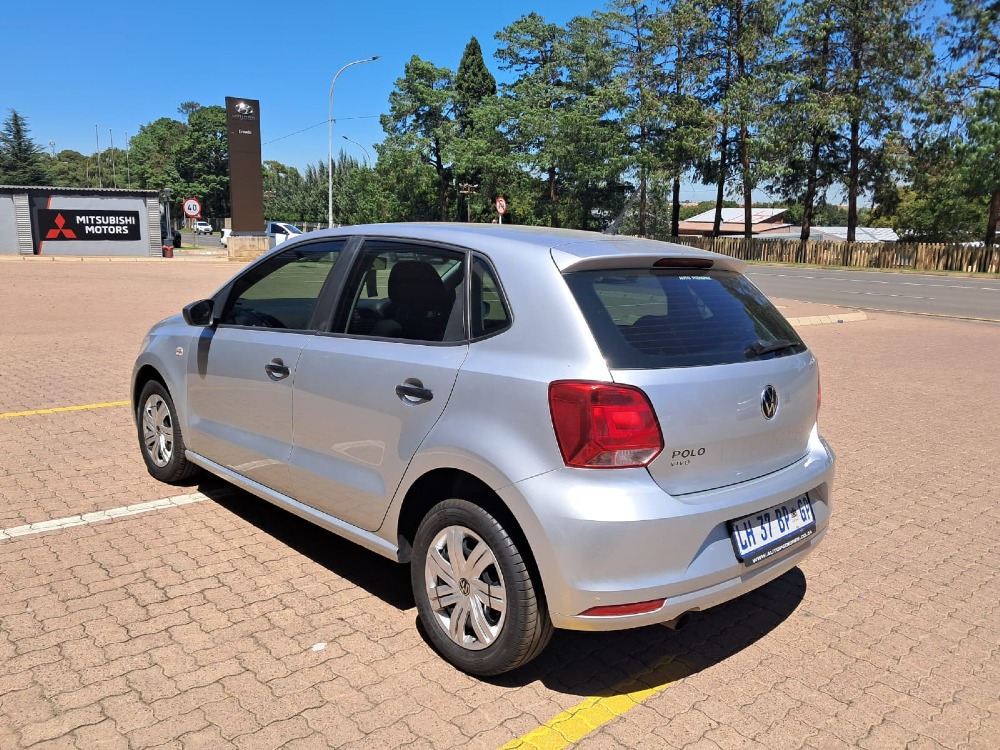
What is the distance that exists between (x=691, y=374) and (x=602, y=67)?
51824 millimetres

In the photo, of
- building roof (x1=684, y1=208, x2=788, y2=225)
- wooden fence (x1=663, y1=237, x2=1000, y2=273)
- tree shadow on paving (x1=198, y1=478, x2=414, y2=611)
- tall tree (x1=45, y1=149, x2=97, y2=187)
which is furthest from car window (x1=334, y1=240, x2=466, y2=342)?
tall tree (x1=45, y1=149, x2=97, y2=187)

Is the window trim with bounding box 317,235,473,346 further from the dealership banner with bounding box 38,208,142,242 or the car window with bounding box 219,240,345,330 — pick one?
the dealership banner with bounding box 38,208,142,242

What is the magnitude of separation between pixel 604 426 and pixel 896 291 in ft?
81.5

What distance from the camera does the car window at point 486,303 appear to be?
2.97m

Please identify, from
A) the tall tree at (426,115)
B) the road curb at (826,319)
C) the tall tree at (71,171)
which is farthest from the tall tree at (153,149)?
the road curb at (826,319)

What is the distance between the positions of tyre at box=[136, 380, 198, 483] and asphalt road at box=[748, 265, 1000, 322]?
1764cm

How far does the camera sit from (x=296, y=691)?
2.88 meters

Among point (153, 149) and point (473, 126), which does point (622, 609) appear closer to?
point (473, 126)

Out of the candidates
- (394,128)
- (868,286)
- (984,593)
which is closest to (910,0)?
(868,286)

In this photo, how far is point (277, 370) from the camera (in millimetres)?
3783

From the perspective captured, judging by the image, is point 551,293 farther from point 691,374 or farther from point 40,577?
point 40,577

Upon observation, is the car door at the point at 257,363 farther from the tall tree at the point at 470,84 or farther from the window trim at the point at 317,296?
the tall tree at the point at 470,84

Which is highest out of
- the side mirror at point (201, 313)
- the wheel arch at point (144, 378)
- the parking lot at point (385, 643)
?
the side mirror at point (201, 313)

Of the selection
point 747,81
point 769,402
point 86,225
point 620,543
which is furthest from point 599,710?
point 747,81
